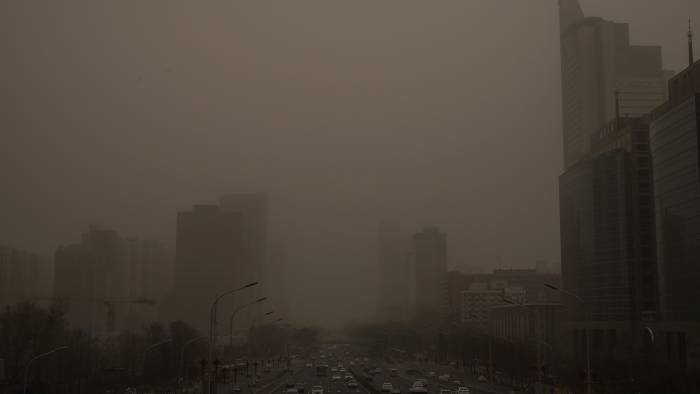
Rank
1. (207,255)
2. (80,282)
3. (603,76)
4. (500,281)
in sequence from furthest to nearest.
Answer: (500,281)
(603,76)
(207,255)
(80,282)

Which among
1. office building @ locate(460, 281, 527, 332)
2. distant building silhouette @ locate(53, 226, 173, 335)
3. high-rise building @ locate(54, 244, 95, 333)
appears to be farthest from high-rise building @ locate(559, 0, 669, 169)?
high-rise building @ locate(54, 244, 95, 333)

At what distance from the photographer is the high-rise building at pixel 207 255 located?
131 m

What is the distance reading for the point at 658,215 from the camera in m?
69.2

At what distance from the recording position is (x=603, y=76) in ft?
460

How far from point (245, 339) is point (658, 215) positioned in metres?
64.2

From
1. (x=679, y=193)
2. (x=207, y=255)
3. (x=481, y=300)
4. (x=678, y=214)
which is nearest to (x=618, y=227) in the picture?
(x=678, y=214)

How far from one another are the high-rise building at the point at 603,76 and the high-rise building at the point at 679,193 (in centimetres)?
6876

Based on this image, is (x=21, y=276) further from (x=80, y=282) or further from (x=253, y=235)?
(x=253, y=235)

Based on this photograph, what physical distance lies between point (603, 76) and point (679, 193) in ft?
259

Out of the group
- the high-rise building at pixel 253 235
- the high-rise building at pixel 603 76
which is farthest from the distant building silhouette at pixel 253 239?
the high-rise building at pixel 603 76

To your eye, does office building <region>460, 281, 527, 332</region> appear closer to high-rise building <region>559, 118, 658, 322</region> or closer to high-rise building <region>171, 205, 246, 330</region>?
high-rise building <region>171, 205, 246, 330</region>

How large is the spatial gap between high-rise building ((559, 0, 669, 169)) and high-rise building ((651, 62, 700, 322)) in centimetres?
6876

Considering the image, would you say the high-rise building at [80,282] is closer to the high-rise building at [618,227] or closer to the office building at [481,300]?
the high-rise building at [618,227]

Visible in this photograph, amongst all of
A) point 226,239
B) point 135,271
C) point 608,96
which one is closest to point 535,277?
point 608,96
